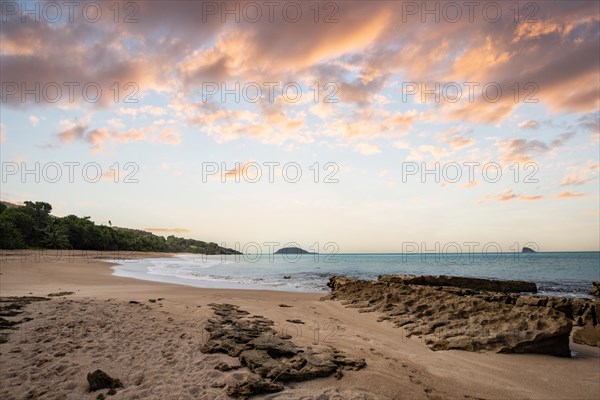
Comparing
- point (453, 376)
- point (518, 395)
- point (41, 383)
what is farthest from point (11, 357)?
point (518, 395)

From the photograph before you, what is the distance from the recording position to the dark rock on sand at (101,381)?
550cm

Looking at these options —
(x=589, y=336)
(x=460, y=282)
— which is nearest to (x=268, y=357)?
(x=589, y=336)

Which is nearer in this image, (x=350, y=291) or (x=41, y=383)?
(x=41, y=383)

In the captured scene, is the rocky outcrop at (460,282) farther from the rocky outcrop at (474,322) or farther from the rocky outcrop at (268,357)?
the rocky outcrop at (268,357)

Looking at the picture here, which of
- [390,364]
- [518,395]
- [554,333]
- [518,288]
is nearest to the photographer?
[518,395]

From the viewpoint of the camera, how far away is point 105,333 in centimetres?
834

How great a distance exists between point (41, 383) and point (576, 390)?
32.4 feet

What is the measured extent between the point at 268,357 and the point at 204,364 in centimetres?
127

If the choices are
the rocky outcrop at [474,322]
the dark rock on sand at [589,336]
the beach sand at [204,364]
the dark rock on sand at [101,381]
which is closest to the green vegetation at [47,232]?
the beach sand at [204,364]

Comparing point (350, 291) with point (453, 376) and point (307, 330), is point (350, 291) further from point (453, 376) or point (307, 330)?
point (453, 376)

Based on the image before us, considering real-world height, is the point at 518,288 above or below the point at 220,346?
below

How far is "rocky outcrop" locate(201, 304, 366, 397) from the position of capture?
5.65 m

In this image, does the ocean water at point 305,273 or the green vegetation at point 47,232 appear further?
the green vegetation at point 47,232

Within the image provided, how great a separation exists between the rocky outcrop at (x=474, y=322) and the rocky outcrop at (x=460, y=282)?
19.0ft
